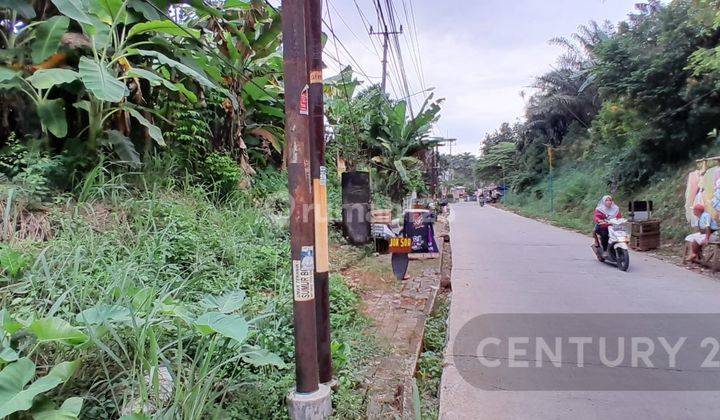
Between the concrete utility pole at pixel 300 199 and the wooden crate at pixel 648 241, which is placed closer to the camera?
the concrete utility pole at pixel 300 199

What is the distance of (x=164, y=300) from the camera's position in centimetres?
284

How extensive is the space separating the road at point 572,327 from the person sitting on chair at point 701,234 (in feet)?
1.71

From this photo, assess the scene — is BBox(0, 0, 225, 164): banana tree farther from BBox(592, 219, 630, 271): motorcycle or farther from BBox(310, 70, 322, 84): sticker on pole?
BBox(592, 219, 630, 271): motorcycle

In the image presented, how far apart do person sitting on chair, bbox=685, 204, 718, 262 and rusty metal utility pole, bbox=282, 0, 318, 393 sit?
8.39 meters

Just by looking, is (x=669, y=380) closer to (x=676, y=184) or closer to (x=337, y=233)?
(x=337, y=233)

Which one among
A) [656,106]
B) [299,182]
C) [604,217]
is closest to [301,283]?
[299,182]

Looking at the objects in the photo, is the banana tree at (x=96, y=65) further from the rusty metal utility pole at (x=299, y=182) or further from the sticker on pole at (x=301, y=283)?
the sticker on pole at (x=301, y=283)

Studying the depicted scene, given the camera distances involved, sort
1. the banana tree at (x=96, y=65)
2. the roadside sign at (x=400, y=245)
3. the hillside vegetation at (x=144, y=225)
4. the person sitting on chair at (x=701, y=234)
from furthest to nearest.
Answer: the person sitting on chair at (x=701, y=234), the roadside sign at (x=400, y=245), the banana tree at (x=96, y=65), the hillside vegetation at (x=144, y=225)

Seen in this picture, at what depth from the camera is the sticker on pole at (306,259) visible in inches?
104

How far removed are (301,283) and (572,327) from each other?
352 centimetres

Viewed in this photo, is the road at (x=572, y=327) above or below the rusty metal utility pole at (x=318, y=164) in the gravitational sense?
below

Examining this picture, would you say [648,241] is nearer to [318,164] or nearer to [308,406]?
[318,164]

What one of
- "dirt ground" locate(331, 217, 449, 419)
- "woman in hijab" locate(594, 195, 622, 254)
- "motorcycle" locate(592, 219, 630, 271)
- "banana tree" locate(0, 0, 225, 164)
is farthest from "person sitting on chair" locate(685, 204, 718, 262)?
"banana tree" locate(0, 0, 225, 164)

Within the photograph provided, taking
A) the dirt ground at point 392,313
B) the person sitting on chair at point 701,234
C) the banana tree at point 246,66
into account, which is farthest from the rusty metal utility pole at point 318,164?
the person sitting on chair at point 701,234
